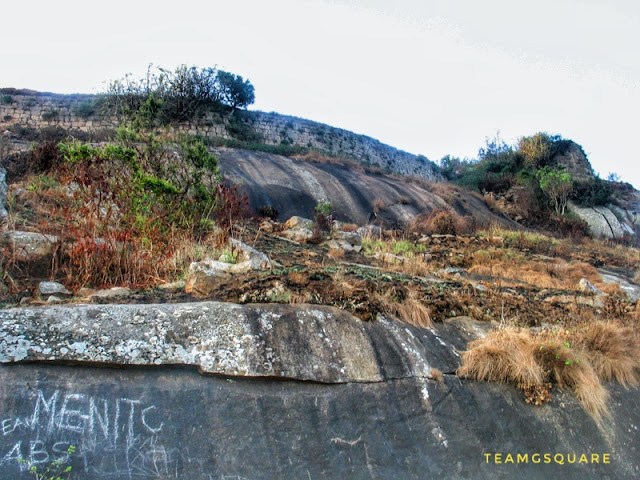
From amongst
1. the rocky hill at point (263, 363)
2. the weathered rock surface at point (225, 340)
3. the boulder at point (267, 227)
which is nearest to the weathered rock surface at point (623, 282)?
the rocky hill at point (263, 363)

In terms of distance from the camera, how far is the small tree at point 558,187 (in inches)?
838

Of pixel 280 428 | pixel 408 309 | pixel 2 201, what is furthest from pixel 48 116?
pixel 280 428

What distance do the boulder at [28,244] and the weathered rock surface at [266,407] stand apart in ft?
7.59

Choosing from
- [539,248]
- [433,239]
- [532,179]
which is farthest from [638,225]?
[433,239]

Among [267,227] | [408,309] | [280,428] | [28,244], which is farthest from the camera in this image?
[267,227]

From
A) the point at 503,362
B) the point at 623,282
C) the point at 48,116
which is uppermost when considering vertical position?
the point at 48,116

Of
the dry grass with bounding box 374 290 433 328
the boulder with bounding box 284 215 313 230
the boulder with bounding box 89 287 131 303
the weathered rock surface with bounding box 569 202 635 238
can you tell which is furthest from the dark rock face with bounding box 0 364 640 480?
the weathered rock surface with bounding box 569 202 635 238

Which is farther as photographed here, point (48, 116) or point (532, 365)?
point (48, 116)

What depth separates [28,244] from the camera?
19.2 ft

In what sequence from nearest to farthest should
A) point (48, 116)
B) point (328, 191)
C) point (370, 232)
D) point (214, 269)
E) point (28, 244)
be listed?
point (214, 269) → point (28, 244) → point (370, 232) → point (328, 191) → point (48, 116)

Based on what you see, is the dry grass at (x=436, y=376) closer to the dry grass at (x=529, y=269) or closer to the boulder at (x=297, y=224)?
the dry grass at (x=529, y=269)

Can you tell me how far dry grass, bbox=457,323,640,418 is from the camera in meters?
4.40

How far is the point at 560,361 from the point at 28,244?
5.58 m
